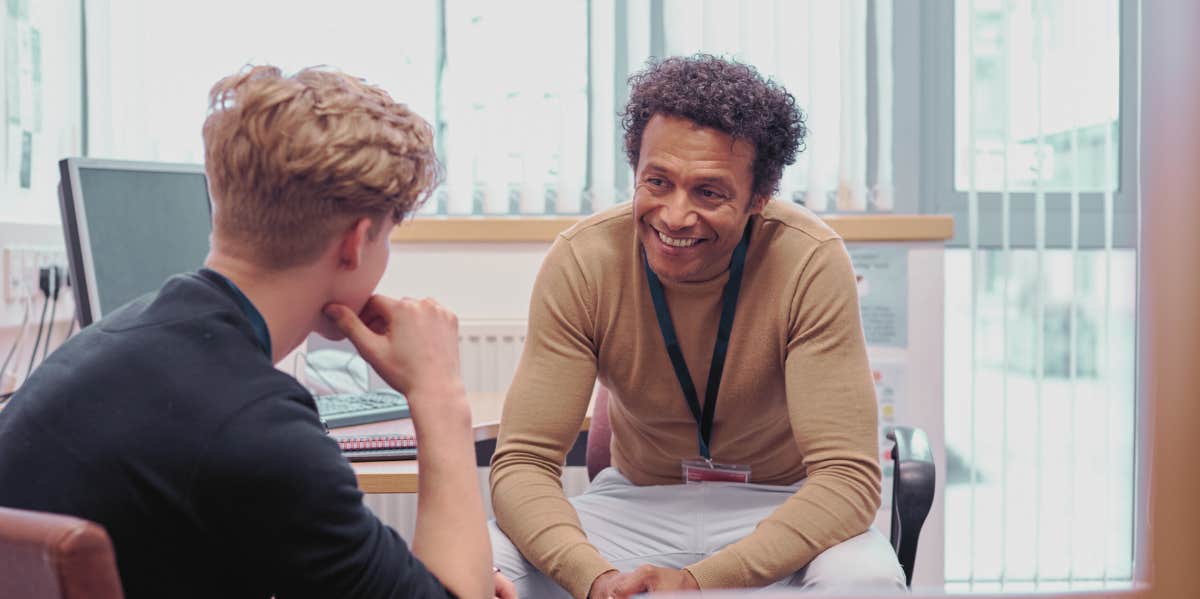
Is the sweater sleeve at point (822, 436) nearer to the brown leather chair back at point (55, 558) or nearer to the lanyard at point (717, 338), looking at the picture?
the lanyard at point (717, 338)

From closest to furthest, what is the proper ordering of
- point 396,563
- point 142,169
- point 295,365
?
point 396,563, point 142,169, point 295,365

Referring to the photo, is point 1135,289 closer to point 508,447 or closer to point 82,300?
point 508,447

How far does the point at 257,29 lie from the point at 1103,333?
2.37 m

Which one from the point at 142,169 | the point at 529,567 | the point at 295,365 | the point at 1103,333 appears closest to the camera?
the point at 529,567

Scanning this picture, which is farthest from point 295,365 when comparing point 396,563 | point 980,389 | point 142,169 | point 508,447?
point 980,389

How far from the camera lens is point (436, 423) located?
1.08m

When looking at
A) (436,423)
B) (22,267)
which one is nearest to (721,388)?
(436,423)

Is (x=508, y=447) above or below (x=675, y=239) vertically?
below

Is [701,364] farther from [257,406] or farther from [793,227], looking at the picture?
[257,406]

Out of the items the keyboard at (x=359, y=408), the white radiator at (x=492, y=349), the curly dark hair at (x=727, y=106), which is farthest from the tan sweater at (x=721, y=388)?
the white radiator at (x=492, y=349)

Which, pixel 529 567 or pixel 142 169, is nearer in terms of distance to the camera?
pixel 529 567

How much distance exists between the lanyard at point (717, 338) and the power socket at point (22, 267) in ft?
4.88

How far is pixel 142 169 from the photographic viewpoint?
1.80 metres

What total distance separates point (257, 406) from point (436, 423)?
0.91 ft
